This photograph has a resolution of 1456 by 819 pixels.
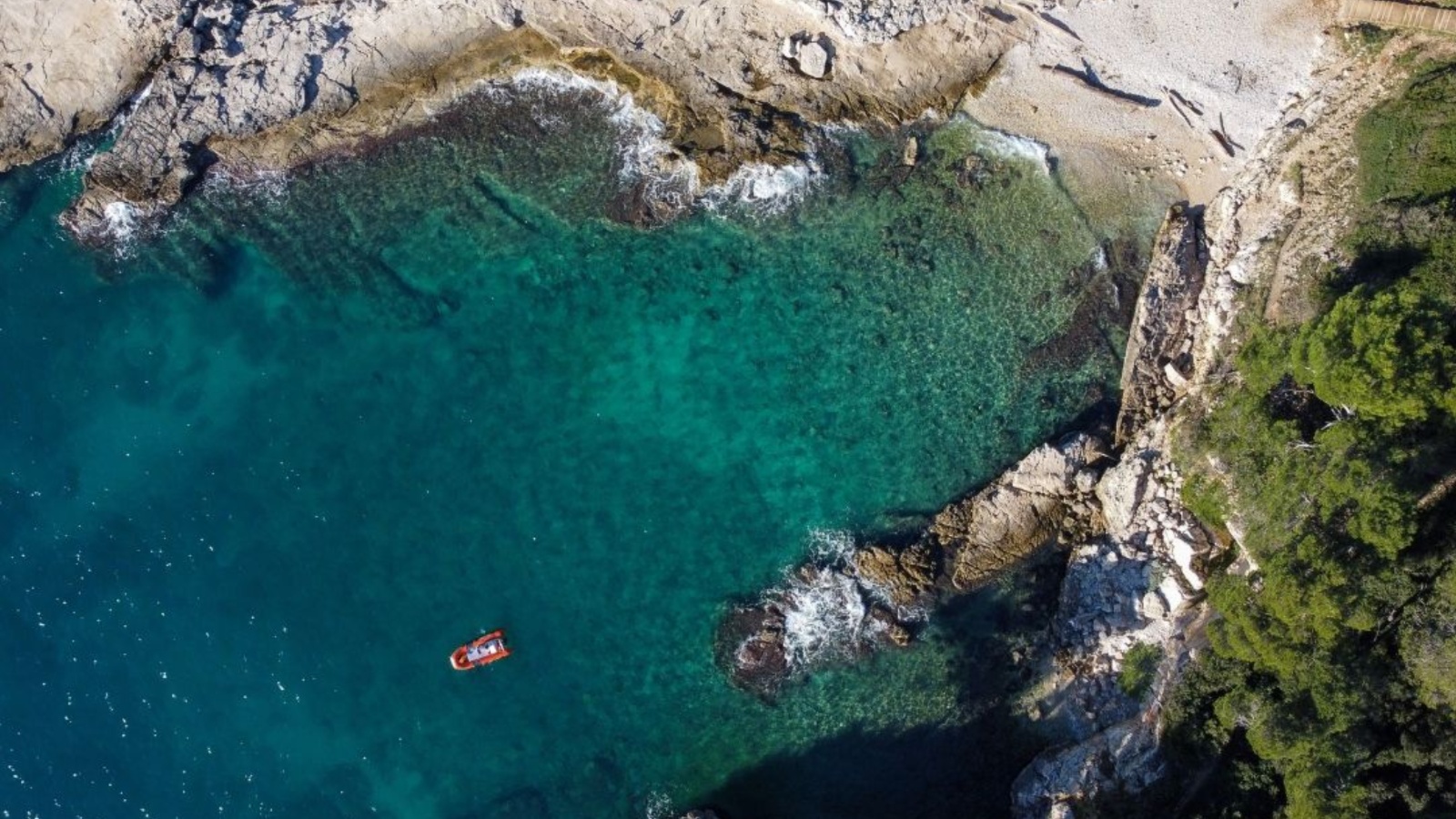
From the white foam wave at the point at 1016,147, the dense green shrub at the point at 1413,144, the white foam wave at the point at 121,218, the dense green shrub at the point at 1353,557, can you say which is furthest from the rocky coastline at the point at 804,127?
the dense green shrub at the point at 1353,557

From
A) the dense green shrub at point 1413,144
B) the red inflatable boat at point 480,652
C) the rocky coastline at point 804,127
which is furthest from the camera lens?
the red inflatable boat at point 480,652


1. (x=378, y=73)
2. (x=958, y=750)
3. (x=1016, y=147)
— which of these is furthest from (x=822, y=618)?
(x=378, y=73)

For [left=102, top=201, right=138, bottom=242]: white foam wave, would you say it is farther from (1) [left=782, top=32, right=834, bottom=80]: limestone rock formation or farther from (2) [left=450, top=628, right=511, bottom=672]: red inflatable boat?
(1) [left=782, top=32, right=834, bottom=80]: limestone rock formation

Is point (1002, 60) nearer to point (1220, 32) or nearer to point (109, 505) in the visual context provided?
point (1220, 32)

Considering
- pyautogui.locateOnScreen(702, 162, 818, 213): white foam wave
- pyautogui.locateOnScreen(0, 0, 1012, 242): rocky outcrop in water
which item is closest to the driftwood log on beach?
pyautogui.locateOnScreen(0, 0, 1012, 242): rocky outcrop in water

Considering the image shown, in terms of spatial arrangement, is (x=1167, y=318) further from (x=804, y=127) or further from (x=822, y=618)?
(x=822, y=618)

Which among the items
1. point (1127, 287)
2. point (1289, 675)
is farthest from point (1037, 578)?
point (1127, 287)

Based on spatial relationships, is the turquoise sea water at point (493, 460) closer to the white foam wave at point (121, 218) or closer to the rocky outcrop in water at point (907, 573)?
the rocky outcrop in water at point (907, 573)
